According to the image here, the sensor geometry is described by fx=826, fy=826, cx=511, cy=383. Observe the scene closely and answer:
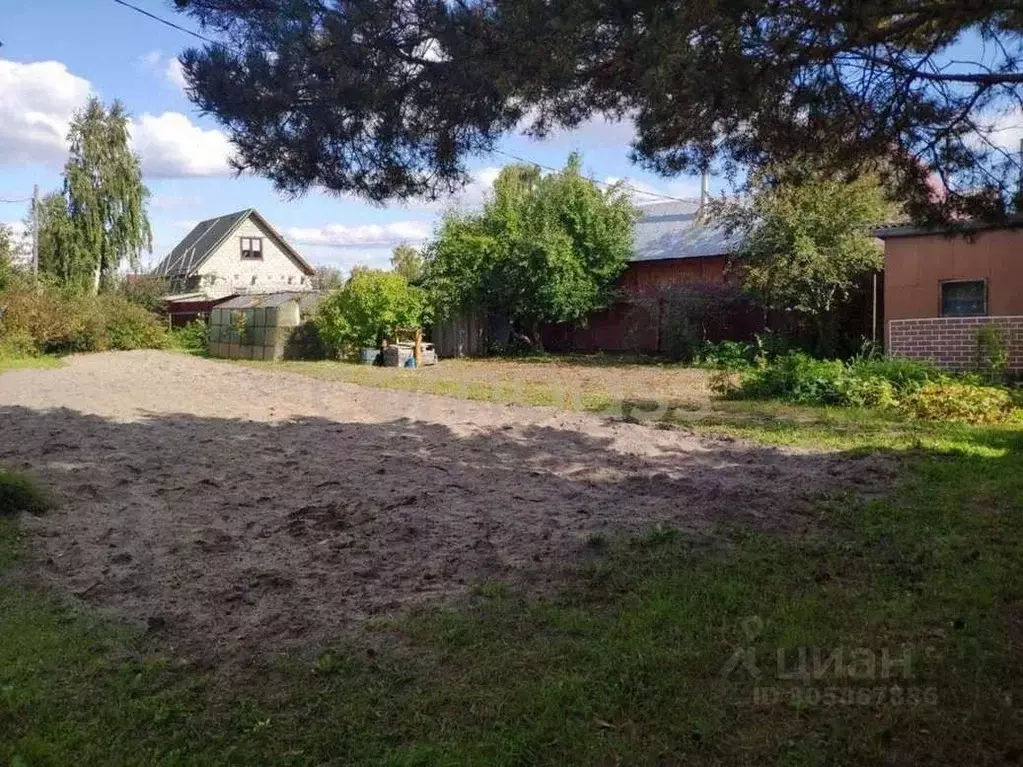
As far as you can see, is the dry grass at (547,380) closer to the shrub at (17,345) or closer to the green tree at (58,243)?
the shrub at (17,345)

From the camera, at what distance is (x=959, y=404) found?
9.98m

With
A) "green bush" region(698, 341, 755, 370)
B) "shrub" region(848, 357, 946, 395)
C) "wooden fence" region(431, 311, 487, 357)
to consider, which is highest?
"wooden fence" region(431, 311, 487, 357)

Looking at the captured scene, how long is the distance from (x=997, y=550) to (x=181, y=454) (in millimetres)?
6653

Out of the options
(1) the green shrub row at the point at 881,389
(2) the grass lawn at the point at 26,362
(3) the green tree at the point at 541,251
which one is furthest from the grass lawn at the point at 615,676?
(3) the green tree at the point at 541,251

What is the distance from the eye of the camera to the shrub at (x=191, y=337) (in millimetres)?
27625

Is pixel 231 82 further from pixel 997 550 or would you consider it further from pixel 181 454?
pixel 997 550

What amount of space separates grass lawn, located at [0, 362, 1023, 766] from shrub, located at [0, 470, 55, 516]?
0.86 m

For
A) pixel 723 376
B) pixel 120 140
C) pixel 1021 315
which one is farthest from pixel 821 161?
pixel 120 140

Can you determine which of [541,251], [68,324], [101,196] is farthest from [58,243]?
[541,251]

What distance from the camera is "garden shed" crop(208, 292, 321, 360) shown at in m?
22.5

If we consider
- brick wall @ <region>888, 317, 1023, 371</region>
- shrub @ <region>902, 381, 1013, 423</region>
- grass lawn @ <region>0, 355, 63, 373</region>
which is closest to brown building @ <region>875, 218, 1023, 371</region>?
brick wall @ <region>888, 317, 1023, 371</region>

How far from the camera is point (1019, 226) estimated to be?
17.6 feet

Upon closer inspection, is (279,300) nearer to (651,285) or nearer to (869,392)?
(651,285)

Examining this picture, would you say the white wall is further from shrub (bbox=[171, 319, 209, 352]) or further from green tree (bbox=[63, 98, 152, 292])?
shrub (bbox=[171, 319, 209, 352])
